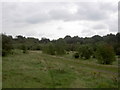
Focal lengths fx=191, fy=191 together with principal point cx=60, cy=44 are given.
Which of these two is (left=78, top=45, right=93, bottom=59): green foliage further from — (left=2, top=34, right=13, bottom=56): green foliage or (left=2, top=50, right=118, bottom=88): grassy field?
(left=2, top=50, right=118, bottom=88): grassy field

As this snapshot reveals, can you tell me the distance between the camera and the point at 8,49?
48.7 m

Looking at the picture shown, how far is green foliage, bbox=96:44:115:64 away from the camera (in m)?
41.4

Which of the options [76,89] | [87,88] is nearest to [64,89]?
[76,89]

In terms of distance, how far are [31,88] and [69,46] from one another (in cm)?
8579

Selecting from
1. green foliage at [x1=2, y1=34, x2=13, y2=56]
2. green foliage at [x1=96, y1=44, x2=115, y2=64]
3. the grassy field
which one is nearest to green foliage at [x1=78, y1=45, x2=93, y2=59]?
green foliage at [x1=96, y1=44, x2=115, y2=64]

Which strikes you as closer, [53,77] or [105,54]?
[53,77]

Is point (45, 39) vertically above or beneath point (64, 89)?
above

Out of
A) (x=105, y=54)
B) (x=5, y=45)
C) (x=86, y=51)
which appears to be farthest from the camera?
(x=86, y=51)

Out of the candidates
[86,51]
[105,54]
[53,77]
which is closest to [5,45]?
[86,51]

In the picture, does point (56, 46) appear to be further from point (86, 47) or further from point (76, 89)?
point (76, 89)

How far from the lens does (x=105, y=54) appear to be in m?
41.8

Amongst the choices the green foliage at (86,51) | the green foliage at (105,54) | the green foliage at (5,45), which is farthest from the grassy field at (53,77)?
the green foliage at (86,51)

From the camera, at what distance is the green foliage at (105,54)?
41375mm

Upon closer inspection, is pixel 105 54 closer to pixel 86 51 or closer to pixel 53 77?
pixel 86 51
